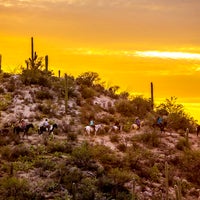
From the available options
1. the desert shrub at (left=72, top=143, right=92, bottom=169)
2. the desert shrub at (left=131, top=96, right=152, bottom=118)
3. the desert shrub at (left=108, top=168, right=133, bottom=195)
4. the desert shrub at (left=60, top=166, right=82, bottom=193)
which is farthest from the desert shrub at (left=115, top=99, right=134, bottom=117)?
the desert shrub at (left=60, top=166, right=82, bottom=193)

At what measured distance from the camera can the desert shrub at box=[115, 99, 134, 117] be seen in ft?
139

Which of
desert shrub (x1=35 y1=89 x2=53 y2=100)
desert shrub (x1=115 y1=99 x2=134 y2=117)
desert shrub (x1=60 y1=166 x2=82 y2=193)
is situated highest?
desert shrub (x1=35 y1=89 x2=53 y2=100)

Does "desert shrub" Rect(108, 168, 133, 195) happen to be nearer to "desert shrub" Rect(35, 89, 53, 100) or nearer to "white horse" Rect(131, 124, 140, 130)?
"white horse" Rect(131, 124, 140, 130)

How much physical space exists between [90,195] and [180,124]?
16.9m

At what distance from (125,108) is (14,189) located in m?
19.4

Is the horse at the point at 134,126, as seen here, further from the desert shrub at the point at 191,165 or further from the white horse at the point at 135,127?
the desert shrub at the point at 191,165

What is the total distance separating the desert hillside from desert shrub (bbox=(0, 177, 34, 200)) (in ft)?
0.05

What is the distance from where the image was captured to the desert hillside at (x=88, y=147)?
87.5 feet

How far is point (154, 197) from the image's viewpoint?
2767cm

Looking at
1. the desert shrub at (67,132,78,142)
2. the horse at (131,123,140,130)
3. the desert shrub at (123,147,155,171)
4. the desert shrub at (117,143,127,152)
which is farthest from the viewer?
the horse at (131,123,140,130)

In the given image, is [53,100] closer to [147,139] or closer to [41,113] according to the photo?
[41,113]

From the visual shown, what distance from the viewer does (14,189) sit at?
2470 cm

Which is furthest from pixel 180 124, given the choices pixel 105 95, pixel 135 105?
pixel 105 95

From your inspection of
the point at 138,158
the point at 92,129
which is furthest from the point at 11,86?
the point at 138,158
